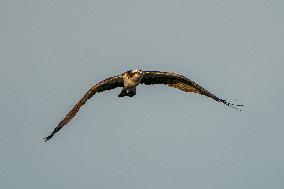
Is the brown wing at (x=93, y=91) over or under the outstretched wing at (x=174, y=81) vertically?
under

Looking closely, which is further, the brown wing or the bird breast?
the bird breast

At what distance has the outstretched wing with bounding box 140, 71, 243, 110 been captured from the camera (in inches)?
748

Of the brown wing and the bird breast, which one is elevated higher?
the bird breast

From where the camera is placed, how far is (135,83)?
18266 mm

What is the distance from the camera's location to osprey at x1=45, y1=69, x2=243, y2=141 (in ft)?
58.0

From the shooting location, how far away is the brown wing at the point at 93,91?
17.4 meters

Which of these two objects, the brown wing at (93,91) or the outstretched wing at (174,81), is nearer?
the brown wing at (93,91)

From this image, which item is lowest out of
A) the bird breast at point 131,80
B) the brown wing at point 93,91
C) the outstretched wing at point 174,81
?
the brown wing at point 93,91

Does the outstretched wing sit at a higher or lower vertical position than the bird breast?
higher

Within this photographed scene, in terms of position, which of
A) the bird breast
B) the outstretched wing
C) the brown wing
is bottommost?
the brown wing

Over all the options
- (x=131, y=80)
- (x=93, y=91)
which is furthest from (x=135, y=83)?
(x=93, y=91)

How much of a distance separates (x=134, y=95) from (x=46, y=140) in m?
3.65

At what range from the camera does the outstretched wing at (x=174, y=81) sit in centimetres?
1900

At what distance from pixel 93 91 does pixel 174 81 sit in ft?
10.2
